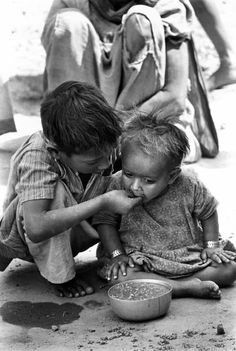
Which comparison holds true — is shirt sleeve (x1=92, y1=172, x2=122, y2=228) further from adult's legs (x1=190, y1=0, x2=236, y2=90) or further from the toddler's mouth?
adult's legs (x1=190, y1=0, x2=236, y2=90)

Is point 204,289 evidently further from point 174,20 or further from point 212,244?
point 174,20

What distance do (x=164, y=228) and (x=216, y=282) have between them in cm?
32

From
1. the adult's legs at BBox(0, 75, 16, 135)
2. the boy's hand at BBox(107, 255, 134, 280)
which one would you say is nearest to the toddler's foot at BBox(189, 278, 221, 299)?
the boy's hand at BBox(107, 255, 134, 280)

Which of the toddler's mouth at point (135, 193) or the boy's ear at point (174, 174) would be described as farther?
the boy's ear at point (174, 174)

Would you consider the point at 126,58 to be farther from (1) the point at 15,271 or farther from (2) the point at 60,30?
(1) the point at 15,271

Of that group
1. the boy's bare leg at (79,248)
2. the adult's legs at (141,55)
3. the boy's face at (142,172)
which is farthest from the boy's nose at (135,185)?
the adult's legs at (141,55)

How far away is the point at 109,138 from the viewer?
3.27m

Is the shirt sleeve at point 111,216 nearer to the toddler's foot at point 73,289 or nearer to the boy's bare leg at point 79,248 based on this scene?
the boy's bare leg at point 79,248

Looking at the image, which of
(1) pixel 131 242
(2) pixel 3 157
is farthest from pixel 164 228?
(2) pixel 3 157

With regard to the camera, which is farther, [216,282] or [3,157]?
[3,157]

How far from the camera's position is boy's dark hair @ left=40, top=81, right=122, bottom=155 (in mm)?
3230

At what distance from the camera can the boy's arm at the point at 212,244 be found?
3504 mm

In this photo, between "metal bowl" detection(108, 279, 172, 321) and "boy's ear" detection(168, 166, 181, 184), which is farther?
"boy's ear" detection(168, 166, 181, 184)

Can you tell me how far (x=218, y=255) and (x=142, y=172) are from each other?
50 cm
